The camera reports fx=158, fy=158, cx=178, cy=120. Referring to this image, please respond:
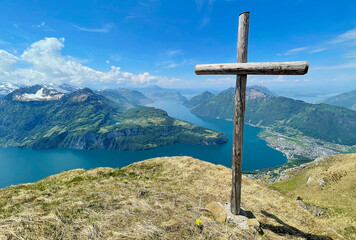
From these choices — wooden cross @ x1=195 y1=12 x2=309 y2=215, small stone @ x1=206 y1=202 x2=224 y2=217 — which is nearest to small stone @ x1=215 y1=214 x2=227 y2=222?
small stone @ x1=206 y1=202 x2=224 y2=217

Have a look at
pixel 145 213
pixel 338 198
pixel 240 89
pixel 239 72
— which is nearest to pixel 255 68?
pixel 239 72

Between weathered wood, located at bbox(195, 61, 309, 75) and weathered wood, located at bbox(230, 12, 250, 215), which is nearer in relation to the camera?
weathered wood, located at bbox(195, 61, 309, 75)

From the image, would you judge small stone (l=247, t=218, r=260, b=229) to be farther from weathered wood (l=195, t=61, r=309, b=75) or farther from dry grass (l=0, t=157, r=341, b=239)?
weathered wood (l=195, t=61, r=309, b=75)

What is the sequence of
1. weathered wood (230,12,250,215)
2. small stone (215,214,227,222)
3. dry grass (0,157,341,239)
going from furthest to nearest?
small stone (215,214,227,222) → weathered wood (230,12,250,215) → dry grass (0,157,341,239)

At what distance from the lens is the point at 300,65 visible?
6.14 metres

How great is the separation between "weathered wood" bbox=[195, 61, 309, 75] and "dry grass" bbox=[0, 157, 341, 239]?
7.58m

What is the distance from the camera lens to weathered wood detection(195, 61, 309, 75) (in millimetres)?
6254

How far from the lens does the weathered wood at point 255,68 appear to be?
6.25 m

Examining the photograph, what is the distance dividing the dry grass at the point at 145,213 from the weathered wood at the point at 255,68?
758cm

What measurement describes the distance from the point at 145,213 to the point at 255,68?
9.16 metres

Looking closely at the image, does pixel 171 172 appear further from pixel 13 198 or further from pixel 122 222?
pixel 13 198

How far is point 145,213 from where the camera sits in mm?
8500

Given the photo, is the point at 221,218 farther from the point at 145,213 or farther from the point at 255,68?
the point at 255,68

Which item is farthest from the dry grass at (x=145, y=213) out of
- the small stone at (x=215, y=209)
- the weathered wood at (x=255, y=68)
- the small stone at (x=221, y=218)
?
the weathered wood at (x=255, y=68)
